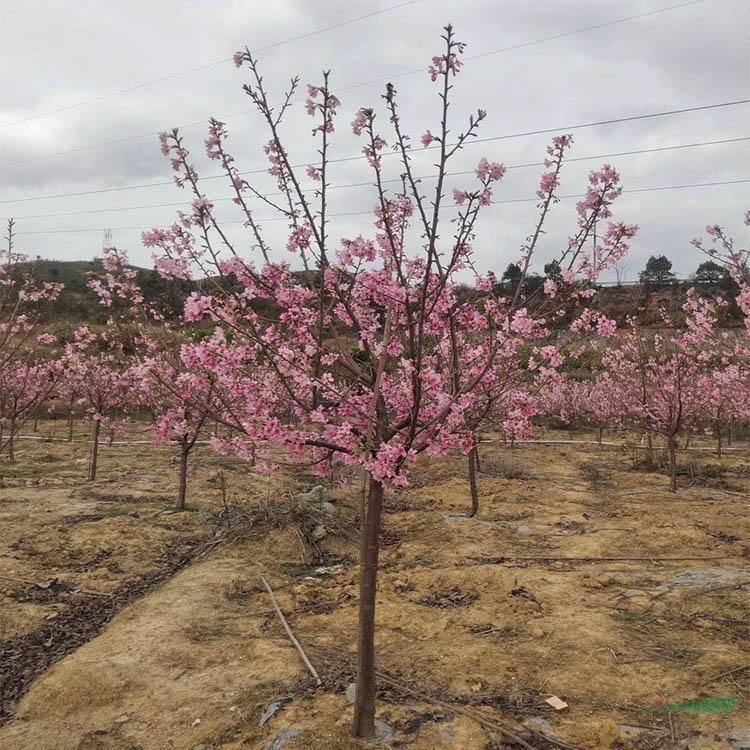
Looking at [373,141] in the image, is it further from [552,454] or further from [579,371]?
[579,371]

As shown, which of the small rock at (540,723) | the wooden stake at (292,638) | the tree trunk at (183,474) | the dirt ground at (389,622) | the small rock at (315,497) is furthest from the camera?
the small rock at (315,497)

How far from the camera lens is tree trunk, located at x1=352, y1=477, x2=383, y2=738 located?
13.5ft

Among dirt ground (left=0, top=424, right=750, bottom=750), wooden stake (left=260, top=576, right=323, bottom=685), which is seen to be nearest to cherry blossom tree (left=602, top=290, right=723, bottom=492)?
dirt ground (left=0, top=424, right=750, bottom=750)

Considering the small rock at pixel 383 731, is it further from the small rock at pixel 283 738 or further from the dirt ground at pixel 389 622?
the small rock at pixel 283 738

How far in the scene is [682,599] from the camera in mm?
6484

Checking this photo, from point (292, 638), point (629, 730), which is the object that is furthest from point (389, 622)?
point (629, 730)

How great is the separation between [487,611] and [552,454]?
46.4 feet

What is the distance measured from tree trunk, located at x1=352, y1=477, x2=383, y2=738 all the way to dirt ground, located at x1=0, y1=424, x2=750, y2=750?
0.17 metres

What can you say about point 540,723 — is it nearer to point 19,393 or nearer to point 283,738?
point 283,738

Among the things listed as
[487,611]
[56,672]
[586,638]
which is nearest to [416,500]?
[487,611]

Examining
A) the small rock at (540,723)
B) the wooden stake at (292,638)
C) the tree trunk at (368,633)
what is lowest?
the wooden stake at (292,638)

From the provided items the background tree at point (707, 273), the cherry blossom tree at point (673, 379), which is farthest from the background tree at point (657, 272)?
the cherry blossom tree at point (673, 379)

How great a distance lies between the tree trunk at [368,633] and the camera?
4105 millimetres

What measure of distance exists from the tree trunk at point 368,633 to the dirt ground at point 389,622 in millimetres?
166
